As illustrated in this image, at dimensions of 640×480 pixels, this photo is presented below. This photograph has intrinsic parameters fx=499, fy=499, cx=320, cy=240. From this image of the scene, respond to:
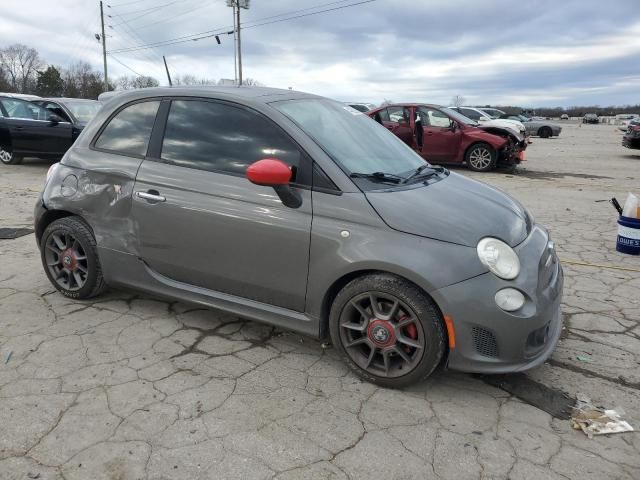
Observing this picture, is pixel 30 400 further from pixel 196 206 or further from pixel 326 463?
pixel 326 463

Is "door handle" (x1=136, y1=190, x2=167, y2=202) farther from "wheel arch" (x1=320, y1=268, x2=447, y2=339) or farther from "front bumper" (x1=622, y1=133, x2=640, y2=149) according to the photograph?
"front bumper" (x1=622, y1=133, x2=640, y2=149)

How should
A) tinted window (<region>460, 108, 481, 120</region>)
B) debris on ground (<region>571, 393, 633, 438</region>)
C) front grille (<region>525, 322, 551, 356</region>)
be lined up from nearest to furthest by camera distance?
debris on ground (<region>571, 393, 633, 438</region>)
front grille (<region>525, 322, 551, 356</region>)
tinted window (<region>460, 108, 481, 120</region>)

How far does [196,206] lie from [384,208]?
1.20 metres

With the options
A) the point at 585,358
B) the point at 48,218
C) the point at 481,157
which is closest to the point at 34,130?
the point at 48,218

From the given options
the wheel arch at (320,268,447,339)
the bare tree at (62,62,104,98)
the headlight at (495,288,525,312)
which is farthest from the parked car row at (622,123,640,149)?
the bare tree at (62,62,104,98)

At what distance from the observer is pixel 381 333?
2715mm

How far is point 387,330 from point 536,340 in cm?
78

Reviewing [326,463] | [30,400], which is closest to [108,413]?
[30,400]

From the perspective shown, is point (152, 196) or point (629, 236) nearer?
point (152, 196)

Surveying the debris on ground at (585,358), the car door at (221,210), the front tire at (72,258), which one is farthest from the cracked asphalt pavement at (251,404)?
the car door at (221,210)

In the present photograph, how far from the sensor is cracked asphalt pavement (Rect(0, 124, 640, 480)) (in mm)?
2199

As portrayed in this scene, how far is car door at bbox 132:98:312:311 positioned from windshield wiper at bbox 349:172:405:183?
31 centimetres

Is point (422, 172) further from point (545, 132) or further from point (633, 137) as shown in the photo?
point (545, 132)

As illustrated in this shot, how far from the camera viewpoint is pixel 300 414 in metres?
2.55
